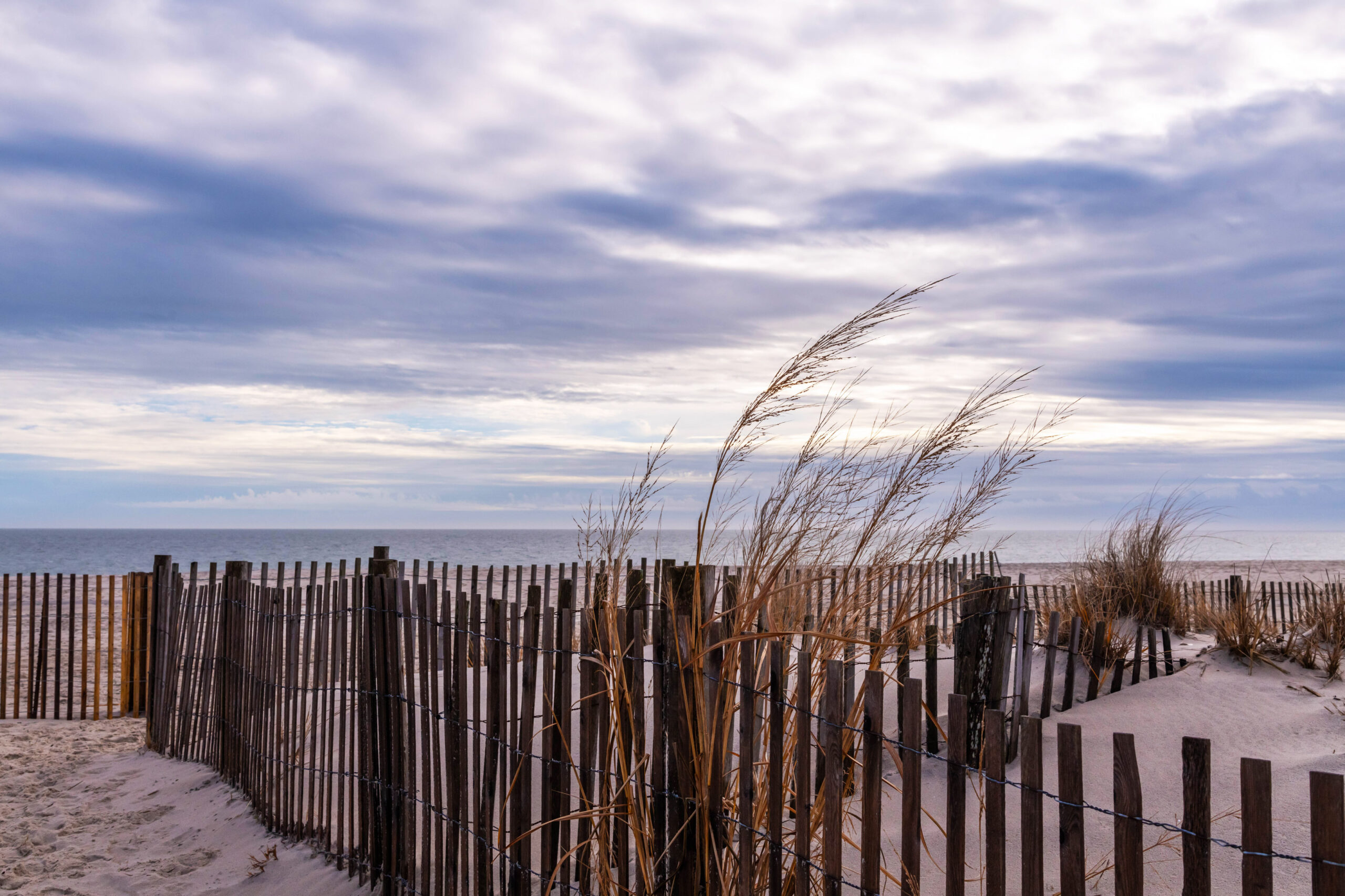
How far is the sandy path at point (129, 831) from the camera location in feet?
13.3

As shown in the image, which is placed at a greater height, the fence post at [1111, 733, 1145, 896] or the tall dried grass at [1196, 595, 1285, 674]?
the fence post at [1111, 733, 1145, 896]

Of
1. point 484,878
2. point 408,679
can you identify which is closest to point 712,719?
point 484,878

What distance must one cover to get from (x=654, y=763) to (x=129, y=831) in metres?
4.11

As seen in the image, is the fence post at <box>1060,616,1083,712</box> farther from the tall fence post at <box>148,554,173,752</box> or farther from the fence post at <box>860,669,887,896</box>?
the tall fence post at <box>148,554,173,752</box>

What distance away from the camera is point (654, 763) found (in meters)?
2.37

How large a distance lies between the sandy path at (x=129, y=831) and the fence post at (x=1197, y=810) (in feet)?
10.9

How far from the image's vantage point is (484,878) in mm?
3023

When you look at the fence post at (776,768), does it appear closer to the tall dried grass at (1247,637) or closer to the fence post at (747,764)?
the fence post at (747,764)

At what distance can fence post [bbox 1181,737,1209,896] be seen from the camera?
1.54 metres

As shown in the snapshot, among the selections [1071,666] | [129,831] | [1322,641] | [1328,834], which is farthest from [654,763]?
[1322,641]

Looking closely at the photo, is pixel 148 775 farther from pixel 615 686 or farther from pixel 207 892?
pixel 615 686

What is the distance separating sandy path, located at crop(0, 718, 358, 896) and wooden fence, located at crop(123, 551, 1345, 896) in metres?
0.18

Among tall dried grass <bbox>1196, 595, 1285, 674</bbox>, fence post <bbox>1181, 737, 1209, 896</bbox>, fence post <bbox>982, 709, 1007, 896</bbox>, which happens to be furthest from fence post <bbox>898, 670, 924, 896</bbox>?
tall dried grass <bbox>1196, 595, 1285, 674</bbox>

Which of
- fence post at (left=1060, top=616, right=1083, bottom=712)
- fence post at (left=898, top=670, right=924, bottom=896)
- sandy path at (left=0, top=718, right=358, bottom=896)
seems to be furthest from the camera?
fence post at (left=1060, top=616, right=1083, bottom=712)
